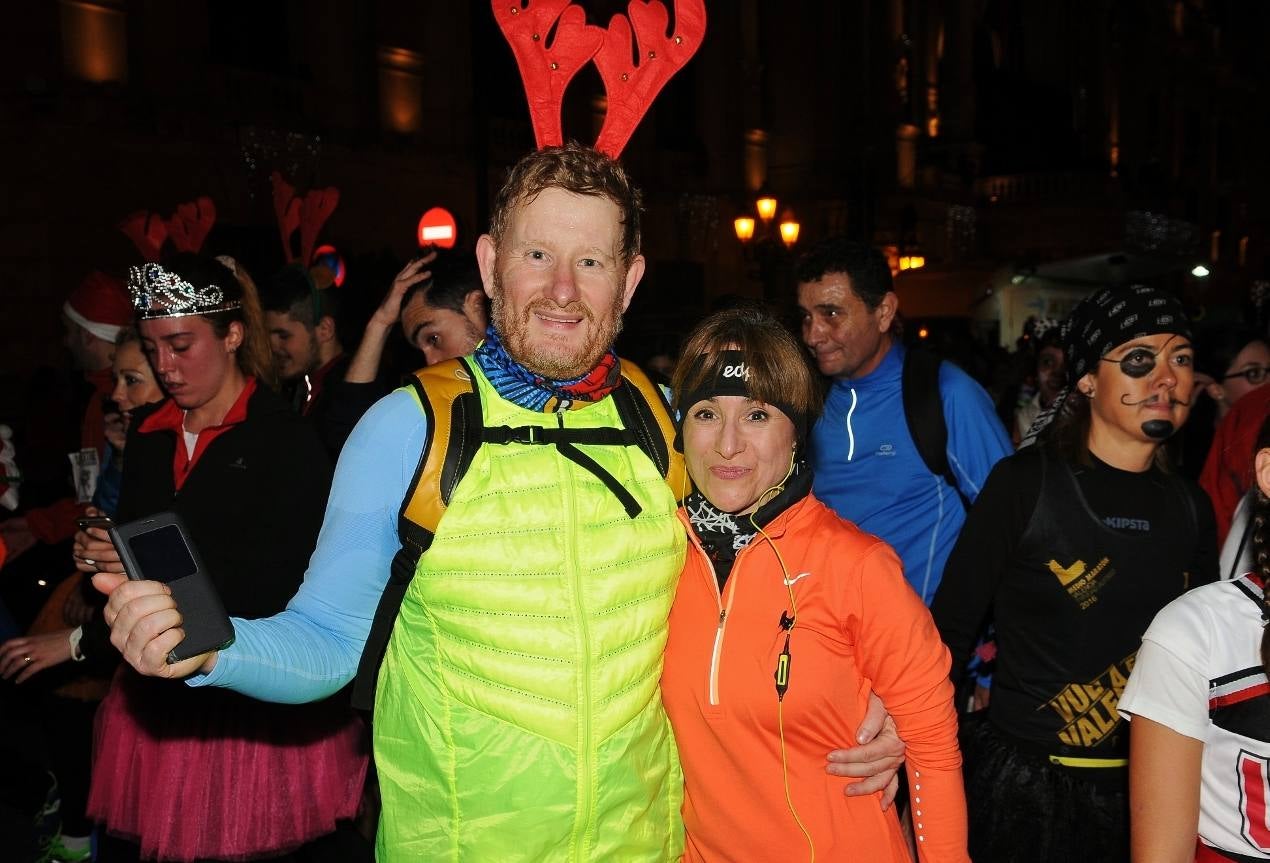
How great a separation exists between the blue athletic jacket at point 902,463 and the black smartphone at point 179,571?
104 inches

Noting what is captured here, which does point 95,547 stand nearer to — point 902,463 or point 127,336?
point 127,336

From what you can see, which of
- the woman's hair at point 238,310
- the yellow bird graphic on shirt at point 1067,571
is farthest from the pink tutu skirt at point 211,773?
the yellow bird graphic on shirt at point 1067,571

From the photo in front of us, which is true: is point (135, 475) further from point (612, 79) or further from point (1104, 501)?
point (1104, 501)

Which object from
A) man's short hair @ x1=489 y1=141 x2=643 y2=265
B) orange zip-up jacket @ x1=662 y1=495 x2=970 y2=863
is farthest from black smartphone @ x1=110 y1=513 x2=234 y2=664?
orange zip-up jacket @ x1=662 y1=495 x2=970 y2=863

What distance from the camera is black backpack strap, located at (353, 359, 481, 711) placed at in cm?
212

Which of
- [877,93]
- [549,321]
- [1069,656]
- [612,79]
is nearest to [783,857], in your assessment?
[1069,656]

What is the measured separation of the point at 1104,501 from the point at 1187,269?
121ft

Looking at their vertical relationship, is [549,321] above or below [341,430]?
above

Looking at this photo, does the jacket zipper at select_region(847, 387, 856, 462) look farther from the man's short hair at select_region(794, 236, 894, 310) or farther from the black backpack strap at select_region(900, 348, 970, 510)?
the man's short hair at select_region(794, 236, 894, 310)

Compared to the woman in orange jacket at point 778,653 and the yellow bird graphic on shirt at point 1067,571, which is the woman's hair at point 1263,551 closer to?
the woman in orange jacket at point 778,653

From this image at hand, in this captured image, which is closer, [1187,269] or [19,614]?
[19,614]

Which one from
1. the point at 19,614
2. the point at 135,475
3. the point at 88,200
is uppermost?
the point at 88,200

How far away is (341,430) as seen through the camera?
14.9 feet

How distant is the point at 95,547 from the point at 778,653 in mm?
1999
